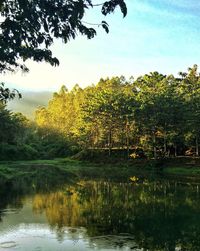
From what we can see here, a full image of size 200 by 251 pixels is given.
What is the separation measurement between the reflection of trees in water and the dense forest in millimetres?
24412

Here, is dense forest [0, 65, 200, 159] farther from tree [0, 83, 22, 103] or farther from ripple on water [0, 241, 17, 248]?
tree [0, 83, 22, 103]

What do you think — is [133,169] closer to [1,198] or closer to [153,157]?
[153,157]

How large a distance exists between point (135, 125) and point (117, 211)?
4045cm

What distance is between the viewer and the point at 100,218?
22062 millimetres

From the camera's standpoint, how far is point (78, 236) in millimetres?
17688

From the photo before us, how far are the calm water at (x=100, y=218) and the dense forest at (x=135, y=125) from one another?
2509cm

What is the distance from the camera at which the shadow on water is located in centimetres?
1747

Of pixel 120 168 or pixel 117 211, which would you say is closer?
pixel 117 211

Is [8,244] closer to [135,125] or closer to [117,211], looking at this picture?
[117,211]

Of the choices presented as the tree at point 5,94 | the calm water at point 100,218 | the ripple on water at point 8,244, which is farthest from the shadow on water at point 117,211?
the tree at point 5,94

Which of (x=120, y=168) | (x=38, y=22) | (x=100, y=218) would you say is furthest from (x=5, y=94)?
(x=120, y=168)

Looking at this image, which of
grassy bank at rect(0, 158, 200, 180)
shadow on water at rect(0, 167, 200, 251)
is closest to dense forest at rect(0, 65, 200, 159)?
grassy bank at rect(0, 158, 200, 180)

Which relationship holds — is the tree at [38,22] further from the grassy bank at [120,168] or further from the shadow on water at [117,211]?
the grassy bank at [120,168]

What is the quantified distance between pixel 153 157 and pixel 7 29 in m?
55.6
